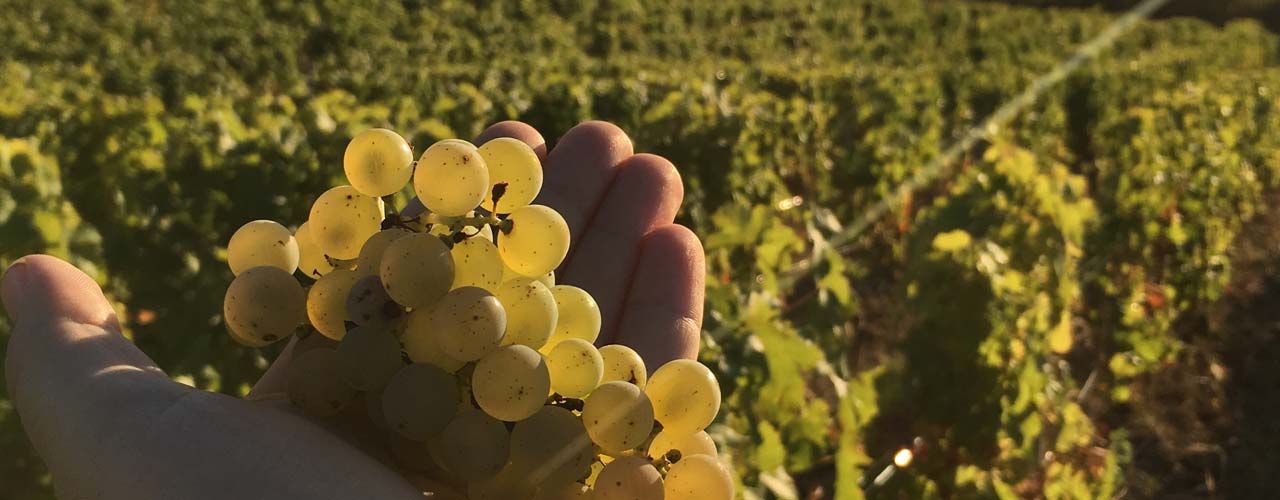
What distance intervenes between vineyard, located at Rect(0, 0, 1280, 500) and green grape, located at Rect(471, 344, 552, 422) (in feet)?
3.95

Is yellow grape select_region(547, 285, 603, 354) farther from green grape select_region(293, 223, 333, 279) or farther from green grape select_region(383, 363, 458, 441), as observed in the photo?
green grape select_region(293, 223, 333, 279)

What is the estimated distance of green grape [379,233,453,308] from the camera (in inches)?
43.6

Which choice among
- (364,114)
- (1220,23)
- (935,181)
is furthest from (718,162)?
(1220,23)

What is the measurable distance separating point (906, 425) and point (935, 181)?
4073mm

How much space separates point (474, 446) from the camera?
1.11m

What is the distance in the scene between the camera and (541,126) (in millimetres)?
6582

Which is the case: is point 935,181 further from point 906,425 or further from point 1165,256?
A: point 906,425

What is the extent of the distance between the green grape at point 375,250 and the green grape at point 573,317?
24 centimetres

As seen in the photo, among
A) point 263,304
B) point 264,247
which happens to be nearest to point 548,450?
point 263,304

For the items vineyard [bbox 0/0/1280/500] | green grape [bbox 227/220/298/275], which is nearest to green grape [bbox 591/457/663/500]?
green grape [bbox 227/220/298/275]

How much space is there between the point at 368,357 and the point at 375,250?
0.16 meters

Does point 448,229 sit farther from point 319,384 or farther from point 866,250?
point 866,250

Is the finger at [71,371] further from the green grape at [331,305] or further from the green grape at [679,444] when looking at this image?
the green grape at [679,444]

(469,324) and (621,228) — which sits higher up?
(469,324)
